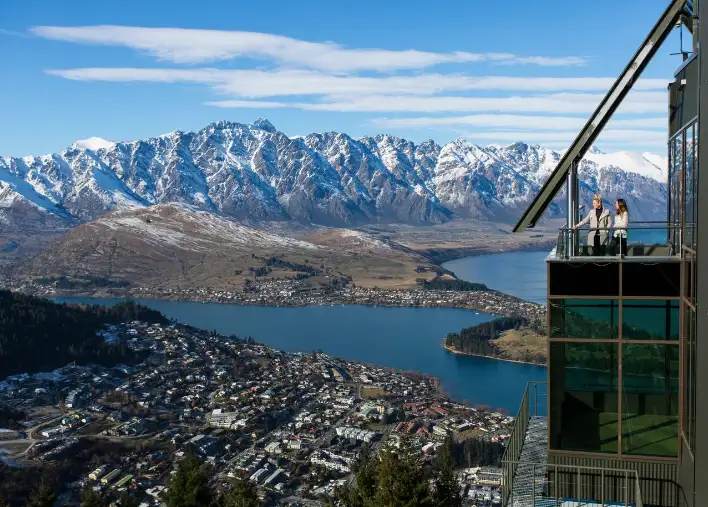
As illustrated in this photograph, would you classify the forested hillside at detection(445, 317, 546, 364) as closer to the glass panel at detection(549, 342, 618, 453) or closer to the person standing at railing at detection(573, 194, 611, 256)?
the glass panel at detection(549, 342, 618, 453)

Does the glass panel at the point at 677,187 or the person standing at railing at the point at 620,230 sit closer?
the glass panel at the point at 677,187

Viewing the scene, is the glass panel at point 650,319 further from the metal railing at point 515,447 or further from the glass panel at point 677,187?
the metal railing at point 515,447

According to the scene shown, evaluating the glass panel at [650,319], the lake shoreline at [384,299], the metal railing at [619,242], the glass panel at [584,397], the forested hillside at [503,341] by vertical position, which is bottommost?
the forested hillside at [503,341]

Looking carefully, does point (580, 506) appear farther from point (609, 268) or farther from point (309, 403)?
point (309, 403)

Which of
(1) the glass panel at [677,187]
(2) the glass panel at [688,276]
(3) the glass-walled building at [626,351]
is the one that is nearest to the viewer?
(2) the glass panel at [688,276]

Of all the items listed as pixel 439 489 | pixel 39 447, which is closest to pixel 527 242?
pixel 39 447

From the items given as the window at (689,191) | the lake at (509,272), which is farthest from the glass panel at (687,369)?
the lake at (509,272)

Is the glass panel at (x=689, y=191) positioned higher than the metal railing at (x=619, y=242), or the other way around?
the glass panel at (x=689, y=191)

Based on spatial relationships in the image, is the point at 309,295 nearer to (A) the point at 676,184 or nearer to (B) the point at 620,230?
(B) the point at 620,230
